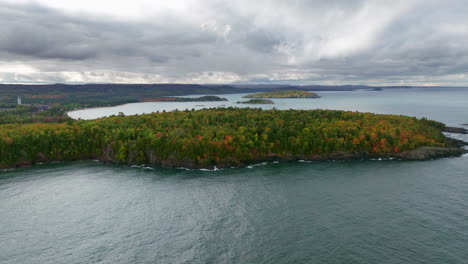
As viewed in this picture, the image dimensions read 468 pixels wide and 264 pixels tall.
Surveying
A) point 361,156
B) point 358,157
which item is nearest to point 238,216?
point 358,157

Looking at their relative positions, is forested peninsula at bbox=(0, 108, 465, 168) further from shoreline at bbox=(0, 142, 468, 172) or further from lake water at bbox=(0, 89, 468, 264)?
lake water at bbox=(0, 89, 468, 264)

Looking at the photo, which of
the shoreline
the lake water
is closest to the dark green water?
the lake water

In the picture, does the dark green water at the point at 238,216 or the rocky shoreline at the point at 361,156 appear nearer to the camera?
the dark green water at the point at 238,216

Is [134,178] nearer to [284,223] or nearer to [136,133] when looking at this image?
[136,133]

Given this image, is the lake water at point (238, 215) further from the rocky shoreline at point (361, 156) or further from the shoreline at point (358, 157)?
the shoreline at point (358, 157)

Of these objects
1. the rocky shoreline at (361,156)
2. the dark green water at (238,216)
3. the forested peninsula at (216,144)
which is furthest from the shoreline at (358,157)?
the dark green water at (238,216)

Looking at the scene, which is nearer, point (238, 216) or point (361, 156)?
point (238, 216)

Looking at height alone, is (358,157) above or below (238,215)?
above

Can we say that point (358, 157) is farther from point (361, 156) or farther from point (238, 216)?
point (238, 216)
